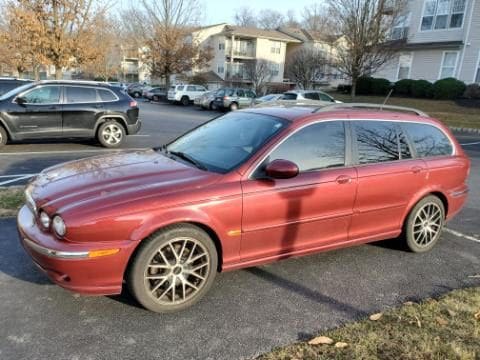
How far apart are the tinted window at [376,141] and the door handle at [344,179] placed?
0.28 meters

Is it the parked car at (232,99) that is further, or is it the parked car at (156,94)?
the parked car at (156,94)

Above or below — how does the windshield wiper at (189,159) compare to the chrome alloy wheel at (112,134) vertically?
above

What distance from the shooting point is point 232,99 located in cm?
2475

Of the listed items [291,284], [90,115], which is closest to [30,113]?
[90,115]

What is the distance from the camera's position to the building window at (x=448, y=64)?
26.5 meters

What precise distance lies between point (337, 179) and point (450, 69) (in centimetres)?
2753

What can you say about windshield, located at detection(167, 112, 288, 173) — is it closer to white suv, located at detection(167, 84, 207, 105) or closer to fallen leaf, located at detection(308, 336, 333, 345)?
fallen leaf, located at detection(308, 336, 333, 345)

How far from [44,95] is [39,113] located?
1.49 ft

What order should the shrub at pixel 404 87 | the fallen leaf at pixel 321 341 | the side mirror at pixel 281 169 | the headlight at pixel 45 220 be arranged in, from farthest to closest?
1. the shrub at pixel 404 87
2. the side mirror at pixel 281 169
3. the headlight at pixel 45 220
4. the fallen leaf at pixel 321 341

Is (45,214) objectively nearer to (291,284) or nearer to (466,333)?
(291,284)

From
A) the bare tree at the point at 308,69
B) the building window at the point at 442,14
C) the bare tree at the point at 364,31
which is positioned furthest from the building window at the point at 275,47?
the bare tree at the point at 364,31

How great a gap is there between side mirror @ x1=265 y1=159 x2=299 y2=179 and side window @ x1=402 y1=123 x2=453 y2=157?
1875mm

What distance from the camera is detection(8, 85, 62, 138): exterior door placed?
9.11 m

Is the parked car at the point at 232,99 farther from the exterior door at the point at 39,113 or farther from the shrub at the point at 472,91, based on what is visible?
the exterior door at the point at 39,113
